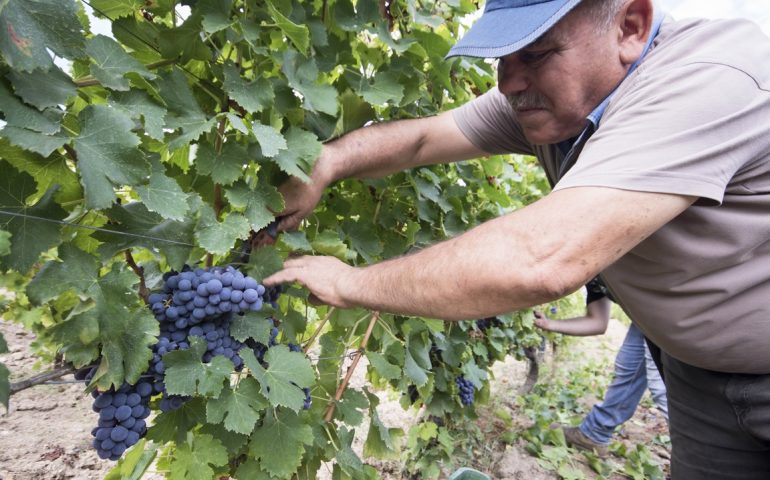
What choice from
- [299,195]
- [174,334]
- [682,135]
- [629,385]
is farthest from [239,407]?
[629,385]

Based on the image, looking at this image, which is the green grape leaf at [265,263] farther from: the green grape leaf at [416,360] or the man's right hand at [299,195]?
the green grape leaf at [416,360]

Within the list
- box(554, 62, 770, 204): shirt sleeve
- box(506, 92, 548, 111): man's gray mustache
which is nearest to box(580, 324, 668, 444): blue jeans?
box(506, 92, 548, 111): man's gray mustache

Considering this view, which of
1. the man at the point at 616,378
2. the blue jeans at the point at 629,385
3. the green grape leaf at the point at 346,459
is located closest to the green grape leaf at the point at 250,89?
the green grape leaf at the point at 346,459

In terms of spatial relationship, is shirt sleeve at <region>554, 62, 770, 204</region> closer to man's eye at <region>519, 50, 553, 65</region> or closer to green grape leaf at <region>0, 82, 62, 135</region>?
man's eye at <region>519, 50, 553, 65</region>

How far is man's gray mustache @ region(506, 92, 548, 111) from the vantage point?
1548 mm

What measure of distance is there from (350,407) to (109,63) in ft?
4.50

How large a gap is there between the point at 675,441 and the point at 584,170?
1.73 metres

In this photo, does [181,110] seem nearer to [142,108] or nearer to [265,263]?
[142,108]

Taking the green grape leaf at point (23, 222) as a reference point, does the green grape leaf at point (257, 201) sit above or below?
below

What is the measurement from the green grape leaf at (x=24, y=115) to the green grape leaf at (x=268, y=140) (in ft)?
1.31

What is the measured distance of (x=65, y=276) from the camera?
39.4 inches

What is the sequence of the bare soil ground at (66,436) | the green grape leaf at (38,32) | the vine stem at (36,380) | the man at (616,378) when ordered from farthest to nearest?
the man at (616,378)
the bare soil ground at (66,436)
the vine stem at (36,380)
the green grape leaf at (38,32)

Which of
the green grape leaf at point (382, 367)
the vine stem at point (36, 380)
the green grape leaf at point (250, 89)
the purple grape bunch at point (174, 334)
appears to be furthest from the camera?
the green grape leaf at point (382, 367)

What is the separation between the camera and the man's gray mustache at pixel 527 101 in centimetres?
155
